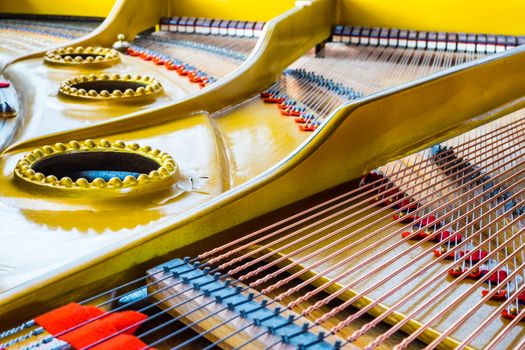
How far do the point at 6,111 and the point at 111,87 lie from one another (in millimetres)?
612

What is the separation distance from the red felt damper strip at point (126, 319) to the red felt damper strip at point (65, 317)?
0.04m

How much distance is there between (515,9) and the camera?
14.4 feet

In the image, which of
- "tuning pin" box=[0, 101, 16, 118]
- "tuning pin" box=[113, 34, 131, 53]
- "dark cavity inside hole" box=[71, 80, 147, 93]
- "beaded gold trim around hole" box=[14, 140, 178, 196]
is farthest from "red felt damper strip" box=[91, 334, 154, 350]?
"tuning pin" box=[113, 34, 131, 53]

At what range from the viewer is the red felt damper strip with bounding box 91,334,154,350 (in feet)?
4.39

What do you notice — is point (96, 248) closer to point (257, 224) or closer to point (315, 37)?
point (257, 224)

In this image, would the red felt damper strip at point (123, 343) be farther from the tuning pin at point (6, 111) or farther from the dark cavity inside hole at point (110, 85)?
the dark cavity inside hole at point (110, 85)

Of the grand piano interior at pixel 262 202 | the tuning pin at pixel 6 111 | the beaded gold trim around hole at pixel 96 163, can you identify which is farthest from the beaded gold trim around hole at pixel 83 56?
the beaded gold trim around hole at pixel 96 163

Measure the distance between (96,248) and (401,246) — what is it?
2.54ft

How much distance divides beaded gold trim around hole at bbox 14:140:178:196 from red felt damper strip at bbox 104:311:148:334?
749 millimetres

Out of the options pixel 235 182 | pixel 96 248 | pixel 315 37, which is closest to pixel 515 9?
pixel 315 37

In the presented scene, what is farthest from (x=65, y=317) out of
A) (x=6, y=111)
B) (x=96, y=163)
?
(x=6, y=111)

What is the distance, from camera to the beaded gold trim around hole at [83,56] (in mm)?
3816

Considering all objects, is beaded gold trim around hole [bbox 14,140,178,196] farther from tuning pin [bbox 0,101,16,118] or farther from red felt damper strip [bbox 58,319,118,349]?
red felt damper strip [bbox 58,319,118,349]

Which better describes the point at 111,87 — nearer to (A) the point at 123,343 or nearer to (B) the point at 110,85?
(B) the point at 110,85
